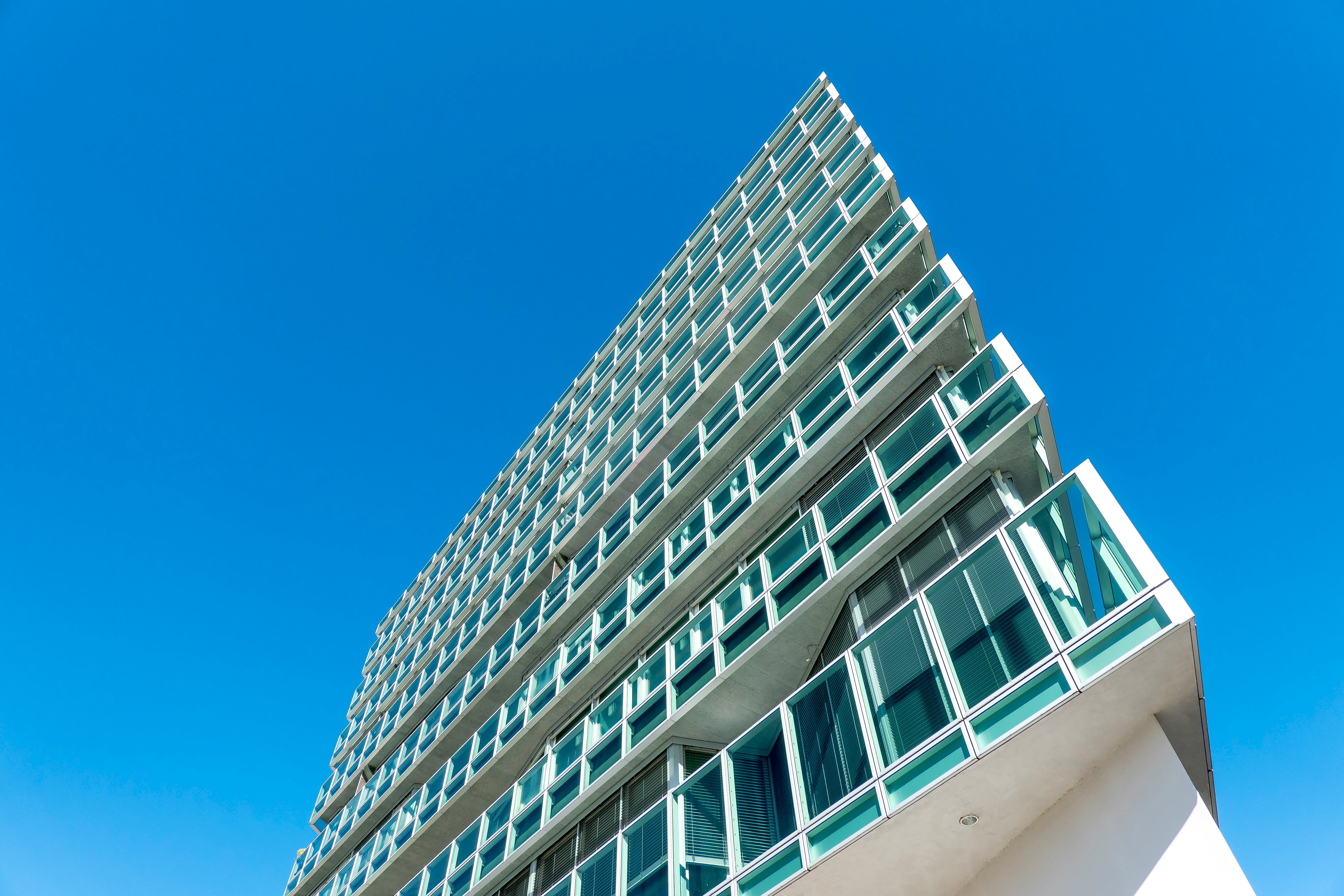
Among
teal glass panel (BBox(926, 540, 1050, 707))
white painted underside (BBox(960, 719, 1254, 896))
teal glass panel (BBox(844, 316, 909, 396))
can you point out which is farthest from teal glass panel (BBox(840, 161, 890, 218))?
white painted underside (BBox(960, 719, 1254, 896))

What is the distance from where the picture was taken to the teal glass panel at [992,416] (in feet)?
40.1

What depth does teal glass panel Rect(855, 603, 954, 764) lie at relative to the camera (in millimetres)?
9539

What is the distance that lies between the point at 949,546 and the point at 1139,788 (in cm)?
473

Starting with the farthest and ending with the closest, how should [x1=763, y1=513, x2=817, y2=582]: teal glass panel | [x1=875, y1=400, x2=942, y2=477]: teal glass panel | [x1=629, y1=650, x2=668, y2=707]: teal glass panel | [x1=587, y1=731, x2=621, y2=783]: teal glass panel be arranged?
[x1=629, y1=650, x2=668, y2=707]: teal glass panel → [x1=587, y1=731, x2=621, y2=783]: teal glass panel → [x1=763, y1=513, x2=817, y2=582]: teal glass panel → [x1=875, y1=400, x2=942, y2=477]: teal glass panel

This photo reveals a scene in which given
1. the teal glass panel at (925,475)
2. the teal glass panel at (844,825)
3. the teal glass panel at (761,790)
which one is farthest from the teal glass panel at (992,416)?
the teal glass panel at (844,825)

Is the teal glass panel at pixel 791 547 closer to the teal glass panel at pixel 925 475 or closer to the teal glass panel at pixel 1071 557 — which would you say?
the teal glass panel at pixel 925 475

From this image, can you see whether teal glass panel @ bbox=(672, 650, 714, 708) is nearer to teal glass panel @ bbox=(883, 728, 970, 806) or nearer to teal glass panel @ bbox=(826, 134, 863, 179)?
teal glass panel @ bbox=(883, 728, 970, 806)

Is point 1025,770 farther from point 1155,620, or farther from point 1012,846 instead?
point 1155,620

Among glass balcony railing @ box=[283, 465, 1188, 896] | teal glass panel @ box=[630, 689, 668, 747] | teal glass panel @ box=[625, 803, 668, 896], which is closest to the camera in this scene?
glass balcony railing @ box=[283, 465, 1188, 896]

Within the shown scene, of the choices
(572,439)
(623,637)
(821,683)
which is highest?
(572,439)

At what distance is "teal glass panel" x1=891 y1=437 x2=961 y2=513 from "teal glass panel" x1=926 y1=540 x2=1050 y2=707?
2579 millimetres

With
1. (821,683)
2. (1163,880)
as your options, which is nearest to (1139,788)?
(1163,880)

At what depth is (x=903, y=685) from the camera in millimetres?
10117

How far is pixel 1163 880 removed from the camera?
713 centimetres
